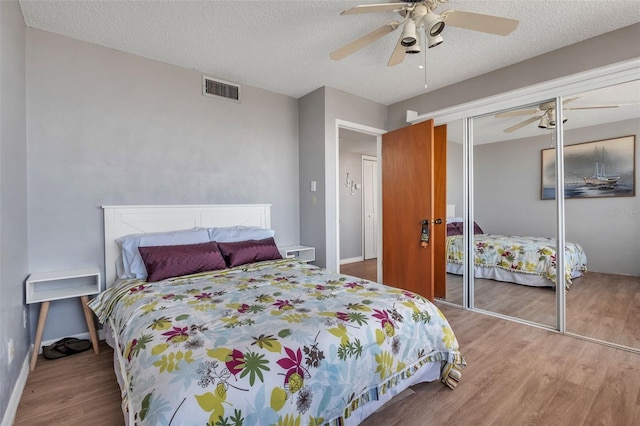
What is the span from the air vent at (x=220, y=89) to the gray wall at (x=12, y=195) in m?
1.40

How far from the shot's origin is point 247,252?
2777 millimetres

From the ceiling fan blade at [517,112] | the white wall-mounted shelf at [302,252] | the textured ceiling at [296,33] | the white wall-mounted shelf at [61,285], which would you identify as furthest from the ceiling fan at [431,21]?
the white wall-mounted shelf at [61,285]

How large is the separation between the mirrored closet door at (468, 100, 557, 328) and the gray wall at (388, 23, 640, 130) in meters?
0.26

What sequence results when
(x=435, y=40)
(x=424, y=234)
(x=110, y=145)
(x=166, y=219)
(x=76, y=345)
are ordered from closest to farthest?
(x=435, y=40) < (x=76, y=345) < (x=110, y=145) < (x=166, y=219) < (x=424, y=234)

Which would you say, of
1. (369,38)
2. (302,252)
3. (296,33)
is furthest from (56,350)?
(369,38)

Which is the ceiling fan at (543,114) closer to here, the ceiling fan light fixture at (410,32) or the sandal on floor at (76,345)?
the ceiling fan light fixture at (410,32)

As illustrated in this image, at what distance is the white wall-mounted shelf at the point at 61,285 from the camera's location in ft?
7.19

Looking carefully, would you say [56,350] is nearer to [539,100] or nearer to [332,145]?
[332,145]

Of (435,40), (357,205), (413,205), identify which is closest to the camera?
(435,40)

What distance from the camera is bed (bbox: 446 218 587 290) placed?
2.99m

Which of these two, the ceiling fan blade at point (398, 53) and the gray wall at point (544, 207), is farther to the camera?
the gray wall at point (544, 207)

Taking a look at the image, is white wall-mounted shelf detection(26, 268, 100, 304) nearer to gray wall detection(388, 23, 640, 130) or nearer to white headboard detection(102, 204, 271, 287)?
white headboard detection(102, 204, 271, 287)

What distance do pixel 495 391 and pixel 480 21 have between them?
2331 mm

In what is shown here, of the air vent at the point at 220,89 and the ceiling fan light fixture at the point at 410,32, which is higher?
the air vent at the point at 220,89
